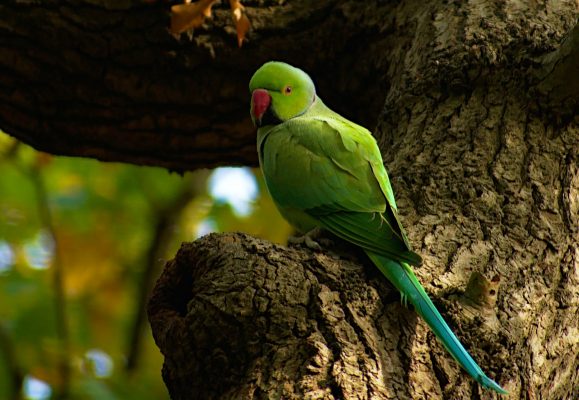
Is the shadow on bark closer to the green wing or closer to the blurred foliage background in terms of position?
the green wing

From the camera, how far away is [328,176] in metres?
3.35

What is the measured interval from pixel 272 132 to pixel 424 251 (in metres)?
1.13

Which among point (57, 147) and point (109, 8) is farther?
point (57, 147)

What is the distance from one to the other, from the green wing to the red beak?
227mm

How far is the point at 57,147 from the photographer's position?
4625 millimetres

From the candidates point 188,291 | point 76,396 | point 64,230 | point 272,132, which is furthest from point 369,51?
point 64,230

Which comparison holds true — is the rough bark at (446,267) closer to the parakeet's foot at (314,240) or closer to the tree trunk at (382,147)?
the tree trunk at (382,147)

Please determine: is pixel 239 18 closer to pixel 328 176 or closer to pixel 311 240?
pixel 328 176

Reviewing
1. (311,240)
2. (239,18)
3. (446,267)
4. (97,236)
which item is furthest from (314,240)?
(97,236)

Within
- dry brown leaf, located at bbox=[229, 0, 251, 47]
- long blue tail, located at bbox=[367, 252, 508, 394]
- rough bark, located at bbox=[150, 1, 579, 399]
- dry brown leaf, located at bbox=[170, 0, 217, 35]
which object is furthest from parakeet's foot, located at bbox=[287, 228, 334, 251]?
dry brown leaf, located at bbox=[170, 0, 217, 35]

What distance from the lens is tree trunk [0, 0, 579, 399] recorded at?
8.13 ft

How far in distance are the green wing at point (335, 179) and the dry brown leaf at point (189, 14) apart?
24.8 inches

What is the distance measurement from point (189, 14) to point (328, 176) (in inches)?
42.8

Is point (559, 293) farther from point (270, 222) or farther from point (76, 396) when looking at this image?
point (270, 222)
